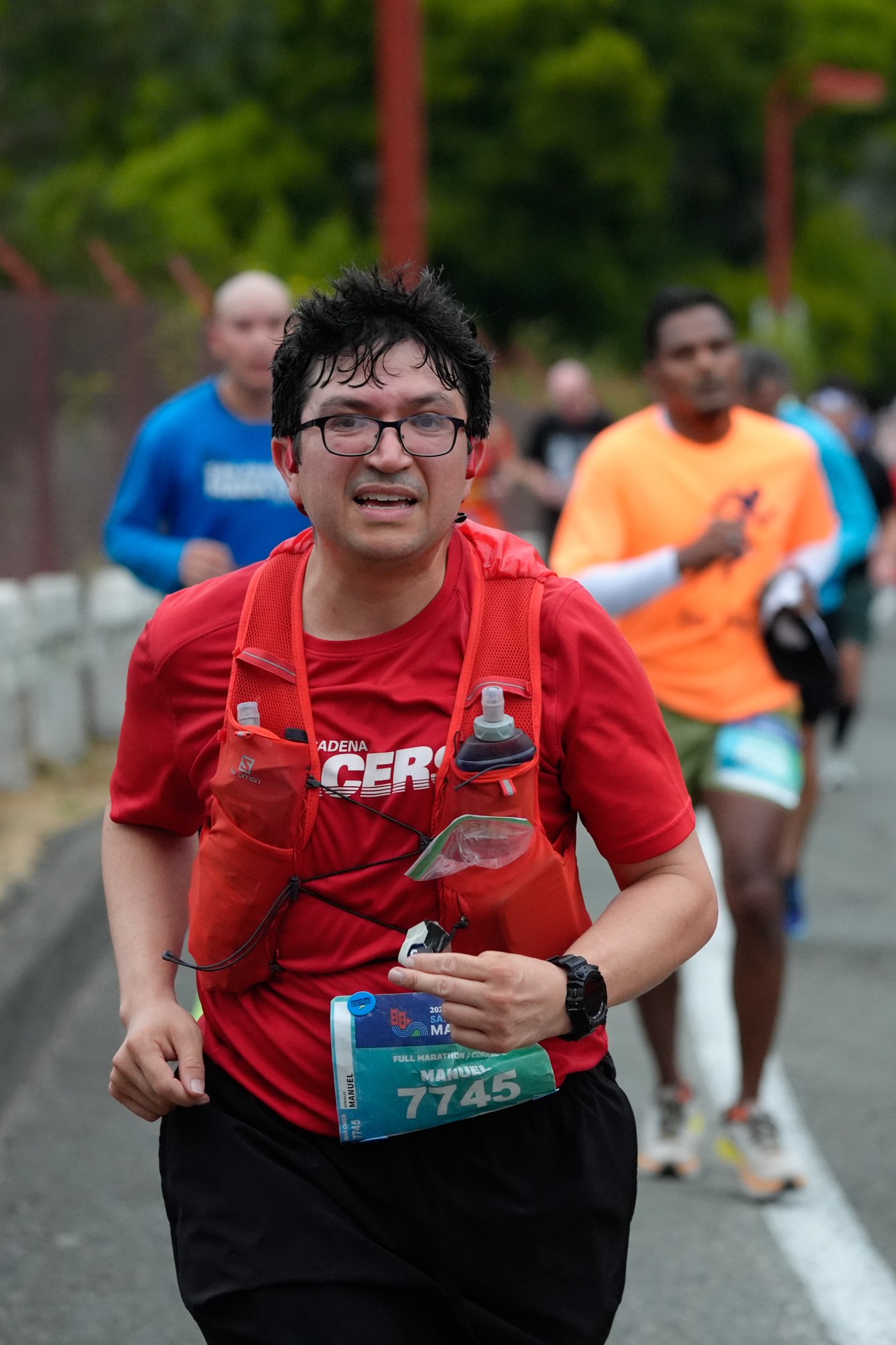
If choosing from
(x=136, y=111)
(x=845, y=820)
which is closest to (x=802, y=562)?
(x=845, y=820)

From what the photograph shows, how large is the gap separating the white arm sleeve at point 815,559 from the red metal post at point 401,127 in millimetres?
7110

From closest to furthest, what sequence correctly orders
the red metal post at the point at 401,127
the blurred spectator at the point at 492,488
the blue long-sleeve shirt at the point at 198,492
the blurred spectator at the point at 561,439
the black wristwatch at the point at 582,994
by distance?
the black wristwatch at the point at 582,994
the blue long-sleeve shirt at the point at 198,492
the red metal post at the point at 401,127
the blurred spectator at the point at 492,488
the blurred spectator at the point at 561,439

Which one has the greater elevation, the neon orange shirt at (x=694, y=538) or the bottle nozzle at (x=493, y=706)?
the bottle nozzle at (x=493, y=706)

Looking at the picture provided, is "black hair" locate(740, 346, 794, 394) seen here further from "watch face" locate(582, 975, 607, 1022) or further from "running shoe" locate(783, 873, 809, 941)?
"watch face" locate(582, 975, 607, 1022)

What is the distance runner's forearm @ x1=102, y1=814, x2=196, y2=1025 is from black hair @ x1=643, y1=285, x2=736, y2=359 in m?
2.85

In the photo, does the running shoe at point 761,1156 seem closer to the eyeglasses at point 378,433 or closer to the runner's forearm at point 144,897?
the runner's forearm at point 144,897

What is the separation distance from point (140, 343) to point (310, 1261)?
33.7ft

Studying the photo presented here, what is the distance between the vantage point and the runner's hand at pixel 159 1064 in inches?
103

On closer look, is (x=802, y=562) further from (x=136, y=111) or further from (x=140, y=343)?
(x=136, y=111)

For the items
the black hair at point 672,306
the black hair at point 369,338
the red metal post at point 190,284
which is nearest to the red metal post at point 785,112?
the red metal post at point 190,284

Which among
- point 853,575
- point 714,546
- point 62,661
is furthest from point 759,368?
point 62,661

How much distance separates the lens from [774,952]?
16.8ft

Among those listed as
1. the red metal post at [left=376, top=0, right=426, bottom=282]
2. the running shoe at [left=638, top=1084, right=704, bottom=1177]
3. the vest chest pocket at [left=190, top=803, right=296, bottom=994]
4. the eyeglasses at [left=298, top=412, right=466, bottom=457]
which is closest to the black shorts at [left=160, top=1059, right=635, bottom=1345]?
the vest chest pocket at [left=190, top=803, right=296, bottom=994]

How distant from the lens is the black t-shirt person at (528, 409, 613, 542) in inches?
566
